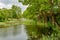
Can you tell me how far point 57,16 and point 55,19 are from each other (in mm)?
616

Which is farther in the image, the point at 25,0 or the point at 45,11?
the point at 25,0

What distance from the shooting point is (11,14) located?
397 feet

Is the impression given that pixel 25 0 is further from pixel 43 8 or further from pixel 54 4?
pixel 54 4

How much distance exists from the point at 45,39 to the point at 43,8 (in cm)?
1021

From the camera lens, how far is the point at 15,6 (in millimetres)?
154625

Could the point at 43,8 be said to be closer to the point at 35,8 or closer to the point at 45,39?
the point at 35,8

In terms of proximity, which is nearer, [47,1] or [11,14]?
[47,1]

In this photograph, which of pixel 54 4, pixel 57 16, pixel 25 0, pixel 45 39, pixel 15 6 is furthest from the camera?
pixel 15 6

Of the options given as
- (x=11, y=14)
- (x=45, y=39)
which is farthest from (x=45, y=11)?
(x=11, y=14)

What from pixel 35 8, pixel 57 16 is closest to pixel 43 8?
pixel 57 16

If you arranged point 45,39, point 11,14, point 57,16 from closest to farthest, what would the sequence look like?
point 45,39 < point 57,16 < point 11,14

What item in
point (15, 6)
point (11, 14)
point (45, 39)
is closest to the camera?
point (45, 39)

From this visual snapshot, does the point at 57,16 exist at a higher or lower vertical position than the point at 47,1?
lower

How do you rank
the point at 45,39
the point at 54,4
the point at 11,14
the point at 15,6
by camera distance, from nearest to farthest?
the point at 45,39
the point at 54,4
the point at 11,14
the point at 15,6
